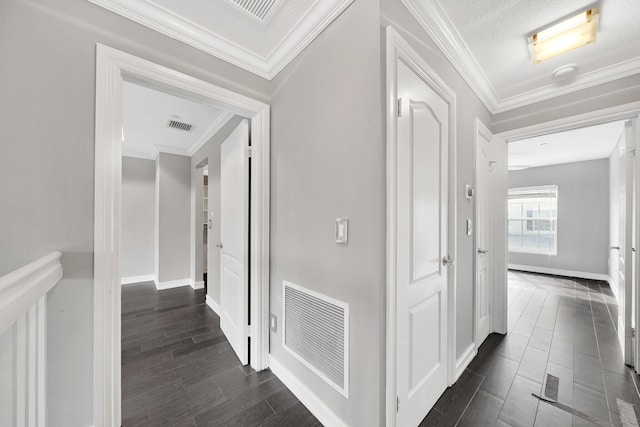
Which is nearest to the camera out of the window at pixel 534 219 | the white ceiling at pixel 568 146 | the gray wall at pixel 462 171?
the gray wall at pixel 462 171

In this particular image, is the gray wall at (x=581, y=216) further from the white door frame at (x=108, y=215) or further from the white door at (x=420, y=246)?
the white door frame at (x=108, y=215)

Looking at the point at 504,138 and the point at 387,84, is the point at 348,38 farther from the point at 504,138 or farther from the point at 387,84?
the point at 504,138

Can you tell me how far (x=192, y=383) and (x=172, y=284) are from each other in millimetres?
3050

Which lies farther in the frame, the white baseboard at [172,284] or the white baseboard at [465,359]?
the white baseboard at [172,284]

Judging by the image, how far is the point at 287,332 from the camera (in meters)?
1.76

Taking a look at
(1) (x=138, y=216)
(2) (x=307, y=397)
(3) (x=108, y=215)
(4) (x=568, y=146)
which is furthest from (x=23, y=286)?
(4) (x=568, y=146)

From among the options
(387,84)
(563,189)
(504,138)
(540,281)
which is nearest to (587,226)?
(563,189)

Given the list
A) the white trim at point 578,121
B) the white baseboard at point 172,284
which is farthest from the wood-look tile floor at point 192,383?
the white trim at point 578,121

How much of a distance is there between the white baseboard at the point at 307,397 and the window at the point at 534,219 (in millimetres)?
6880

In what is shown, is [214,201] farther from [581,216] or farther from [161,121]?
[581,216]

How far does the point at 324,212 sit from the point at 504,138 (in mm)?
2518

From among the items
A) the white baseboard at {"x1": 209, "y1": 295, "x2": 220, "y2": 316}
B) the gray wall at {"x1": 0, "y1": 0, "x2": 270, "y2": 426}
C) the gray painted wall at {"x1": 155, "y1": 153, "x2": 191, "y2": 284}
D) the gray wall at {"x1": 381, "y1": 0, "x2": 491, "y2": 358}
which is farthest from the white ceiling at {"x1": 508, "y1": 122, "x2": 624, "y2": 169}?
the gray painted wall at {"x1": 155, "y1": 153, "x2": 191, "y2": 284}

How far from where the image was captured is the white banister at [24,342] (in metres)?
0.73

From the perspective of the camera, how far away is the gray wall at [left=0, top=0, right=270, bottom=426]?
108cm
